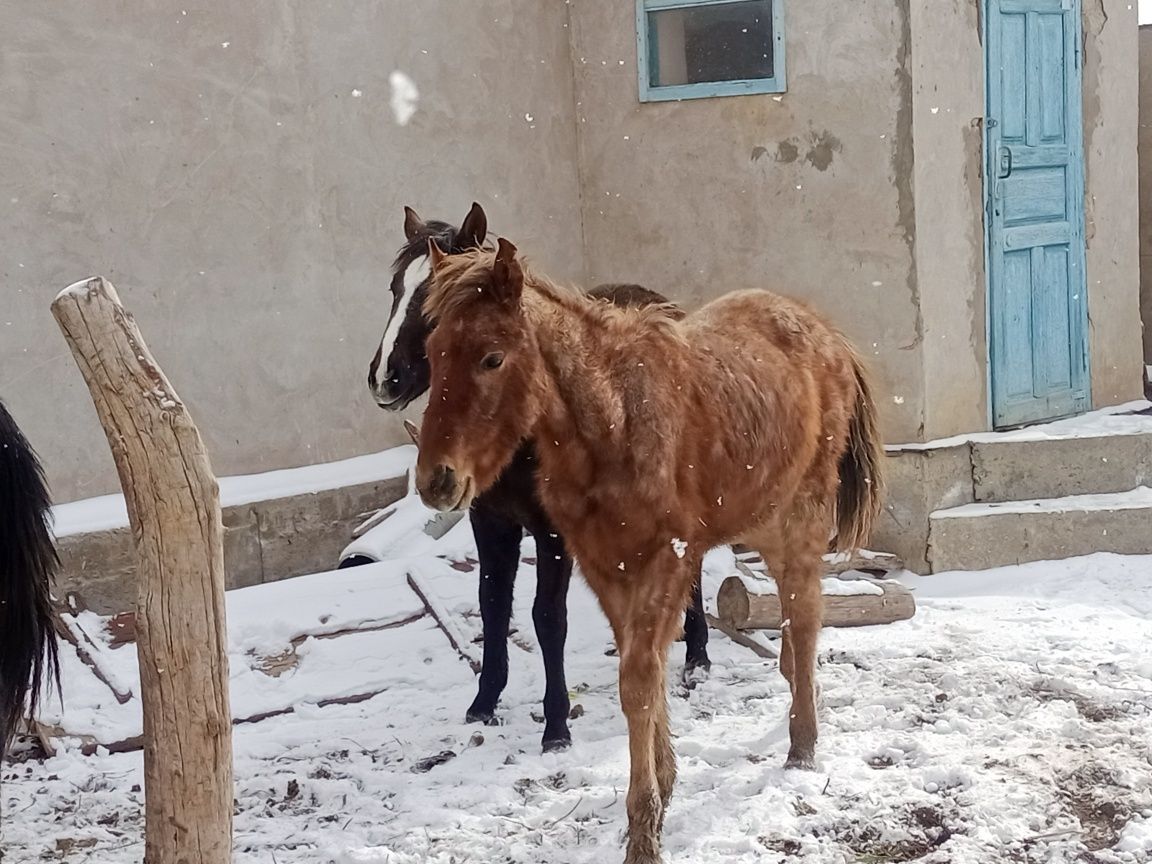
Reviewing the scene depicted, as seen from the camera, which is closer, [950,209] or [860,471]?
[860,471]

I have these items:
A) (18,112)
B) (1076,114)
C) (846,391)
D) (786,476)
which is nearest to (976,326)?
(1076,114)

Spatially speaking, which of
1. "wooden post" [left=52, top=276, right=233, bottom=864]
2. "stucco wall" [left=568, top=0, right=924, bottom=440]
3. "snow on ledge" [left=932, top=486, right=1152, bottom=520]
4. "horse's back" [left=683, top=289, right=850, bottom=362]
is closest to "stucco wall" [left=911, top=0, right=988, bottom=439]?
"stucco wall" [left=568, top=0, right=924, bottom=440]

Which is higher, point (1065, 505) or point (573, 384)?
point (573, 384)

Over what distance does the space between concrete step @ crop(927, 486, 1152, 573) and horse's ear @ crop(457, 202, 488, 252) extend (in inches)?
140

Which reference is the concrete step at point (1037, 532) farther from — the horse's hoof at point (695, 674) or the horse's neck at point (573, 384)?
the horse's neck at point (573, 384)

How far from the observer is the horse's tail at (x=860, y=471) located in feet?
15.7

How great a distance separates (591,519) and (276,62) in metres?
4.25

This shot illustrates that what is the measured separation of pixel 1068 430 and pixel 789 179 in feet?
7.43

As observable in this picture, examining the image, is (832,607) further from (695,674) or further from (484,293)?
(484,293)

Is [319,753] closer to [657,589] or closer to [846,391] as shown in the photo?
[657,589]

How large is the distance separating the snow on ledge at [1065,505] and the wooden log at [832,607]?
1.31 m

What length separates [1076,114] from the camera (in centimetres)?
812

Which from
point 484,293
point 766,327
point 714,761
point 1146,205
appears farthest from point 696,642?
point 1146,205

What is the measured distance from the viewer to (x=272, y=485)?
271 inches
